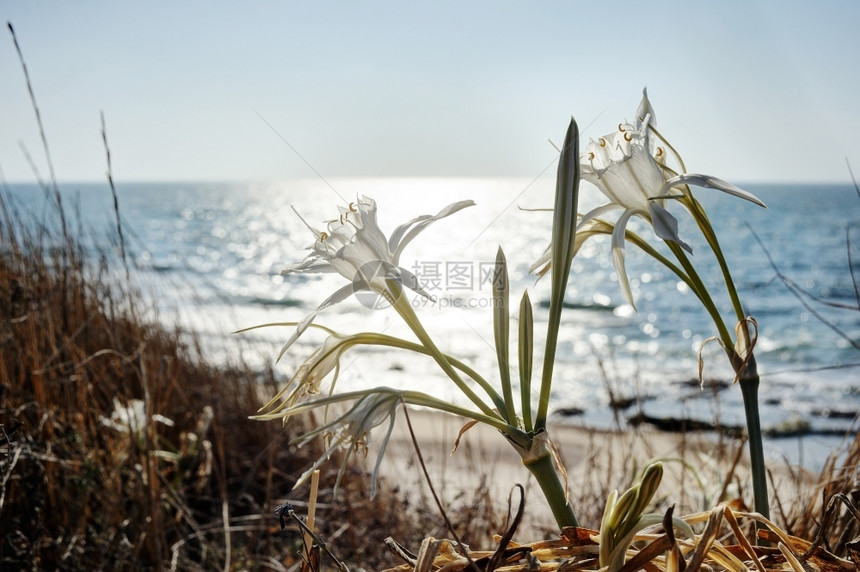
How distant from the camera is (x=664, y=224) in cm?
60

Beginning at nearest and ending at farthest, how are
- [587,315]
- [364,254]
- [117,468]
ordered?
[364,254] → [117,468] → [587,315]

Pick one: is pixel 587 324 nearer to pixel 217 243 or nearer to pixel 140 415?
pixel 140 415

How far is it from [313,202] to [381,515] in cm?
5881

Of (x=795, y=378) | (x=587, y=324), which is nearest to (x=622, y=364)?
(x=795, y=378)

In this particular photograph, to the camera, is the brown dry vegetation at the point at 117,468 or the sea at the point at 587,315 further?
the sea at the point at 587,315

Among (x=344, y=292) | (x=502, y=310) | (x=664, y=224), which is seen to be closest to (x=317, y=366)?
(x=344, y=292)

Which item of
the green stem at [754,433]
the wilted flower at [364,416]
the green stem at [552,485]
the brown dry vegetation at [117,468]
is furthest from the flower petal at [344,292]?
the brown dry vegetation at [117,468]

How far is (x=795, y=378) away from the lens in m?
8.09

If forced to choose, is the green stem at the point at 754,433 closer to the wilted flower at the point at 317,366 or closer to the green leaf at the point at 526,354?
the green leaf at the point at 526,354

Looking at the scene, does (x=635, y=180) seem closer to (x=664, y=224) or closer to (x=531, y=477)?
(x=664, y=224)

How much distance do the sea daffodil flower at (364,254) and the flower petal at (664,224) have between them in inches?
6.5

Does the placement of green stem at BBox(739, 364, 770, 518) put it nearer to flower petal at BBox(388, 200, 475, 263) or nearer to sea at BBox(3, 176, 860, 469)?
sea at BBox(3, 176, 860, 469)

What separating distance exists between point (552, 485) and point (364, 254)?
0.86 ft

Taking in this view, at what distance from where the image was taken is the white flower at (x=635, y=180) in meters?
0.62
